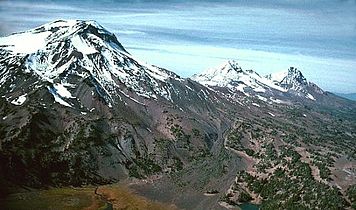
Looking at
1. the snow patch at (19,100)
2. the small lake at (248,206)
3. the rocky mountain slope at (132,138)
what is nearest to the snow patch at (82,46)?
the rocky mountain slope at (132,138)

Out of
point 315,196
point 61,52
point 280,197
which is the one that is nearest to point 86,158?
point 280,197

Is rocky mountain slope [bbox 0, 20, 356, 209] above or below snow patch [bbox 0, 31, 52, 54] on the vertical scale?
below

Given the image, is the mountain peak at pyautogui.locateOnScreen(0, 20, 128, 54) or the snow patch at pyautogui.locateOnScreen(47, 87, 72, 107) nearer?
the snow patch at pyautogui.locateOnScreen(47, 87, 72, 107)

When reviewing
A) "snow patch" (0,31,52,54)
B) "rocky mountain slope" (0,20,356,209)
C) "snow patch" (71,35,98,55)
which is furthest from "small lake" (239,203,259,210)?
"snow patch" (0,31,52,54)

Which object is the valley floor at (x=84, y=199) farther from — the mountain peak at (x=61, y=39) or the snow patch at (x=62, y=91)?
the mountain peak at (x=61, y=39)

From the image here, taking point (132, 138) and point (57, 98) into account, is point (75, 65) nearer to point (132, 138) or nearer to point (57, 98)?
point (57, 98)

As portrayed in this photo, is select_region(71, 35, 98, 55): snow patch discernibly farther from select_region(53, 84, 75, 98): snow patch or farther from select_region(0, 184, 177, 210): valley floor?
select_region(0, 184, 177, 210): valley floor

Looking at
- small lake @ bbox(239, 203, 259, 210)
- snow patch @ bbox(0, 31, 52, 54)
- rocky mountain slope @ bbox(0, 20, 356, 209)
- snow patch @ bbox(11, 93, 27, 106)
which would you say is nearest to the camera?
small lake @ bbox(239, 203, 259, 210)
